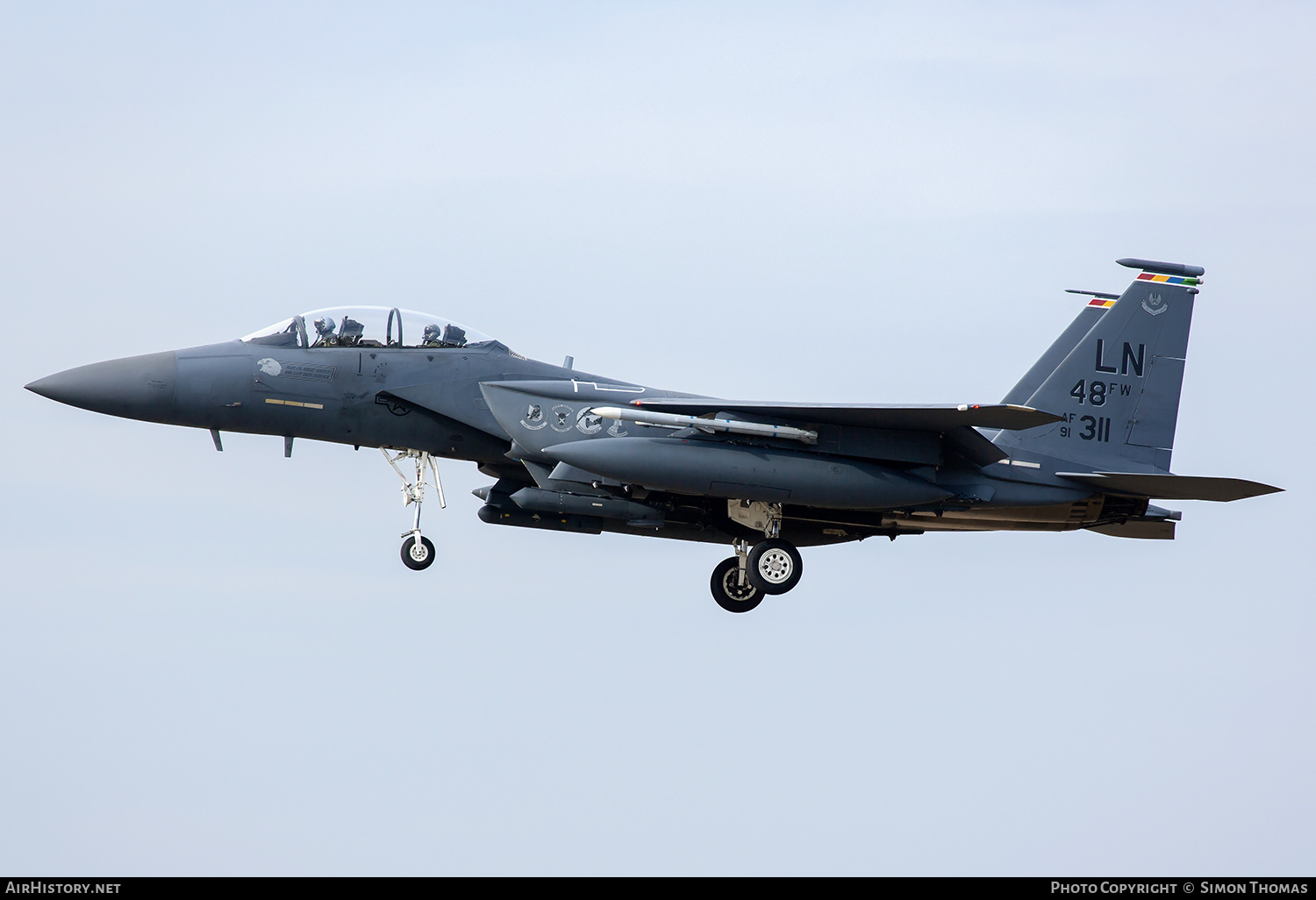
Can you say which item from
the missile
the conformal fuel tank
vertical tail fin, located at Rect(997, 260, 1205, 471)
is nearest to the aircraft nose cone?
the conformal fuel tank

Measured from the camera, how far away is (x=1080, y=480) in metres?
17.9

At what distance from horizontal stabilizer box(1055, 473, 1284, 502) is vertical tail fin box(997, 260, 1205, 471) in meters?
0.49

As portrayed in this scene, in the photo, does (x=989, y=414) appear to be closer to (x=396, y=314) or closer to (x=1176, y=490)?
(x=1176, y=490)

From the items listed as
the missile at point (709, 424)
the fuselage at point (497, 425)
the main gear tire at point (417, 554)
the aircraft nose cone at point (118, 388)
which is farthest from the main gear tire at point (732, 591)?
the aircraft nose cone at point (118, 388)

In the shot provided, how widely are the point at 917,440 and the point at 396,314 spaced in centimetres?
631

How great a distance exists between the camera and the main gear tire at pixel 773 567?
17.9 m

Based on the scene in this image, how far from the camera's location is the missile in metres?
16.4

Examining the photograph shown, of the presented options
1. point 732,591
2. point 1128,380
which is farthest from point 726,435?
point 1128,380

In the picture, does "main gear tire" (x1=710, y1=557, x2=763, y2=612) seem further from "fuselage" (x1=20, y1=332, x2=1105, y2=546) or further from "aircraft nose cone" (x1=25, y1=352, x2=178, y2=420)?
"aircraft nose cone" (x1=25, y1=352, x2=178, y2=420)

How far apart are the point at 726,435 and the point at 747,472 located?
1.67ft

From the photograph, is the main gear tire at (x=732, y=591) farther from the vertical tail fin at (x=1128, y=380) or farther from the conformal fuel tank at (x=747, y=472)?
the vertical tail fin at (x=1128, y=380)

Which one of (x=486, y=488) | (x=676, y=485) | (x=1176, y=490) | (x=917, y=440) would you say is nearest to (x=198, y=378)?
(x=486, y=488)

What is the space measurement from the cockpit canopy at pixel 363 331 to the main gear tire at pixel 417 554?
91.8 inches

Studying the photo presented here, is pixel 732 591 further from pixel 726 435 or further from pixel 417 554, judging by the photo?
pixel 417 554
